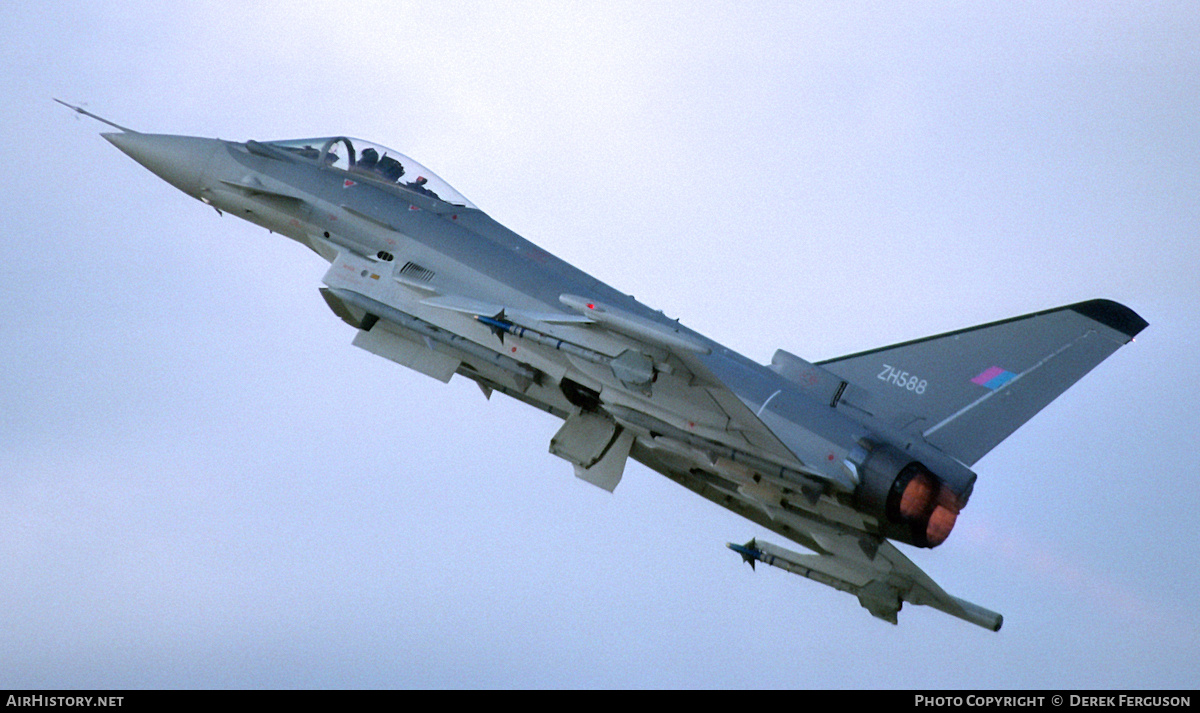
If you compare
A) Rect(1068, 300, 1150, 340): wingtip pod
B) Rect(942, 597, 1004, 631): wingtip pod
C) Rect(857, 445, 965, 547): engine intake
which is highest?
Rect(1068, 300, 1150, 340): wingtip pod

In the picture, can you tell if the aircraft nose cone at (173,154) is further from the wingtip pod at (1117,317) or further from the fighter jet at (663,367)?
the wingtip pod at (1117,317)

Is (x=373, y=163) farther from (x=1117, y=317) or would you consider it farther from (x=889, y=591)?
(x=1117, y=317)

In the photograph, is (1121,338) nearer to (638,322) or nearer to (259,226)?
(638,322)

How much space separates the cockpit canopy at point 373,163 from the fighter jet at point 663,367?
0.02 metres

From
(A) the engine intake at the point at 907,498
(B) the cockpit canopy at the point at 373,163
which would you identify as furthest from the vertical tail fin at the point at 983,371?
(B) the cockpit canopy at the point at 373,163

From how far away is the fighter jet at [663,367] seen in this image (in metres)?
12.8

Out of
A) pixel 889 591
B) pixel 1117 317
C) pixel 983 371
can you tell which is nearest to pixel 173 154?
pixel 983 371

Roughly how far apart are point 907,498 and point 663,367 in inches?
103

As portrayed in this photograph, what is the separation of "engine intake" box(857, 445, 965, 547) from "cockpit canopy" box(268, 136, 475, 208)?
523cm

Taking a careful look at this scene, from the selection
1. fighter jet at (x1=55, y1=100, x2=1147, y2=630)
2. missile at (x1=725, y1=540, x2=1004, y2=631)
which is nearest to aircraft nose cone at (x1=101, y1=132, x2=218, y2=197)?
fighter jet at (x1=55, y1=100, x2=1147, y2=630)

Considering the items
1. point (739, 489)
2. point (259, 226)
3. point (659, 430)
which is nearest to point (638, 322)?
point (659, 430)

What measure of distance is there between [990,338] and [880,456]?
2.16 meters

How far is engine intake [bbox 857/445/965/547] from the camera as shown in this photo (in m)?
12.6

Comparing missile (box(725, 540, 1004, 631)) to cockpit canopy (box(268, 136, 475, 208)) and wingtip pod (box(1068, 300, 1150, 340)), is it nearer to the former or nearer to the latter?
wingtip pod (box(1068, 300, 1150, 340))
